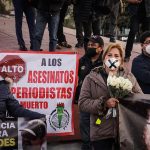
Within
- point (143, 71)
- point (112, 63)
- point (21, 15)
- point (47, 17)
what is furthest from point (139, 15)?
point (112, 63)

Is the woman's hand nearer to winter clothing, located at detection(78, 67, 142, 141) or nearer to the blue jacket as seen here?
winter clothing, located at detection(78, 67, 142, 141)

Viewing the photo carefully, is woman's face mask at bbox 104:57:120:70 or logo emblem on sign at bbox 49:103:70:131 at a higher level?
woman's face mask at bbox 104:57:120:70

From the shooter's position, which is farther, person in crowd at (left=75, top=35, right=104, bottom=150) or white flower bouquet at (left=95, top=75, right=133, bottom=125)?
person in crowd at (left=75, top=35, right=104, bottom=150)

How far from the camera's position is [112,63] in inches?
185

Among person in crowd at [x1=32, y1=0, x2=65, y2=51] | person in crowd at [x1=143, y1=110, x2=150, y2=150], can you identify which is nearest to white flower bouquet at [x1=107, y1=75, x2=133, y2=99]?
person in crowd at [x1=143, y1=110, x2=150, y2=150]

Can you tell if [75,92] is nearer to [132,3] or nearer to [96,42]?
[96,42]

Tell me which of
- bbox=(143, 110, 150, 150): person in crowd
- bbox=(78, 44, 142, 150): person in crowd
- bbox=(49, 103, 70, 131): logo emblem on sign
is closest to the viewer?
bbox=(78, 44, 142, 150): person in crowd

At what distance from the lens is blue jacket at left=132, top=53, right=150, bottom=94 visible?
5.57 m

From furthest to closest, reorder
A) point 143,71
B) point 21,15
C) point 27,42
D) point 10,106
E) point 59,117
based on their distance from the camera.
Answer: point 27,42
point 21,15
point 59,117
point 143,71
point 10,106

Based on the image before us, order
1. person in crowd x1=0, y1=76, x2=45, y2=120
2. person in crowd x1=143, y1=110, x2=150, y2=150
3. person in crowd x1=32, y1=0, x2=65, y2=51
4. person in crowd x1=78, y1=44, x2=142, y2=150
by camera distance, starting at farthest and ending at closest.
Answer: person in crowd x1=32, y1=0, x2=65, y2=51 < person in crowd x1=0, y1=76, x2=45, y2=120 < person in crowd x1=143, y1=110, x2=150, y2=150 < person in crowd x1=78, y1=44, x2=142, y2=150

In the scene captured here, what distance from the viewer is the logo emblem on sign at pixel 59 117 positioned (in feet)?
20.0

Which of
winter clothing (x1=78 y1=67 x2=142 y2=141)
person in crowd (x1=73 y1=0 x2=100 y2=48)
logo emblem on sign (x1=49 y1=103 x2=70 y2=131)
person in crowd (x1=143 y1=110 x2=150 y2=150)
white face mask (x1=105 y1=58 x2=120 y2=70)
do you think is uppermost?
person in crowd (x1=73 y1=0 x2=100 y2=48)

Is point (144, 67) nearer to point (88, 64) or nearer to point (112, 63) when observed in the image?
point (88, 64)

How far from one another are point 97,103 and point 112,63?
1.46 ft
